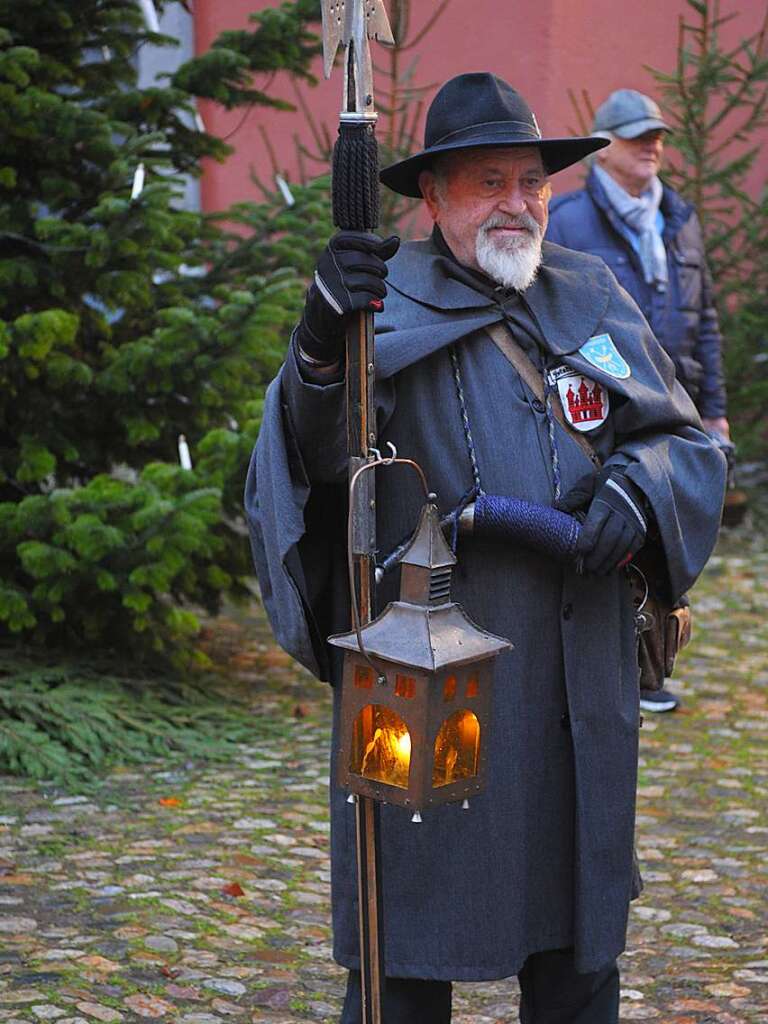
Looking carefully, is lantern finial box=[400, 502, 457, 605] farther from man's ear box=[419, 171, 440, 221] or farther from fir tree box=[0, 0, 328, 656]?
fir tree box=[0, 0, 328, 656]

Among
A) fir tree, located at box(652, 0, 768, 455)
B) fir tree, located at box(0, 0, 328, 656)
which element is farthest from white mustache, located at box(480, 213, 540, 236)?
fir tree, located at box(652, 0, 768, 455)

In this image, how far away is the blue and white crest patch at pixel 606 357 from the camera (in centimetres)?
319

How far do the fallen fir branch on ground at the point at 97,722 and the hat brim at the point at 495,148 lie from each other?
308 centimetres

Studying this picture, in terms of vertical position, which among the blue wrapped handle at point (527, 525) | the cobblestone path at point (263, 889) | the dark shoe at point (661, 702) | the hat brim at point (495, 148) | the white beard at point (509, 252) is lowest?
the dark shoe at point (661, 702)

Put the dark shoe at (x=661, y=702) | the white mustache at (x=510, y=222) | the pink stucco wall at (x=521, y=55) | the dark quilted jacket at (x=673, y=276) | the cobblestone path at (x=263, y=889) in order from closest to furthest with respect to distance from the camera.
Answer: the white mustache at (x=510, y=222) < the cobblestone path at (x=263, y=889) < the dark quilted jacket at (x=673, y=276) < the dark shoe at (x=661, y=702) < the pink stucco wall at (x=521, y=55)

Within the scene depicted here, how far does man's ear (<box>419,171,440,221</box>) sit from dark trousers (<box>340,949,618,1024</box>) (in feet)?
4.78

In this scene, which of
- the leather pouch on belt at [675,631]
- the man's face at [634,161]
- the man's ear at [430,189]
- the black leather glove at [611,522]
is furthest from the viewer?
the man's face at [634,161]

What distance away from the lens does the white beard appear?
310cm

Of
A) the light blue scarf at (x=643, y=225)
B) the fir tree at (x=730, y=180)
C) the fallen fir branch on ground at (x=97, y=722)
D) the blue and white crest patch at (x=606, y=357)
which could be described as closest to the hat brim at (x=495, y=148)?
the blue and white crest patch at (x=606, y=357)

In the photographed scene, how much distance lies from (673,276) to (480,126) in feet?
11.7

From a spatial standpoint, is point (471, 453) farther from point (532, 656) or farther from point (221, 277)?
point (221, 277)

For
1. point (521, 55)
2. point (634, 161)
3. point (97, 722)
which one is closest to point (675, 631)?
point (97, 722)

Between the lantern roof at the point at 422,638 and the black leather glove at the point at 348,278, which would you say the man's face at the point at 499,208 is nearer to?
the black leather glove at the point at 348,278

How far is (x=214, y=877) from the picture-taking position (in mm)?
4922
